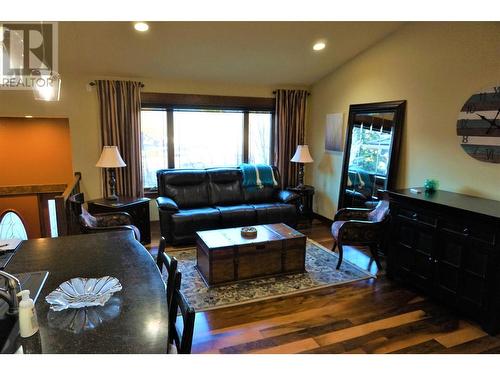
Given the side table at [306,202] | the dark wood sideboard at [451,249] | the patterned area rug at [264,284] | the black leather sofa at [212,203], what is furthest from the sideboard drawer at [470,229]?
the side table at [306,202]

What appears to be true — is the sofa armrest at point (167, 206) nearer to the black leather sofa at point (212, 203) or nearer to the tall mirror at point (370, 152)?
the black leather sofa at point (212, 203)

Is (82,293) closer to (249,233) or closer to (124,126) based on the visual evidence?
(249,233)

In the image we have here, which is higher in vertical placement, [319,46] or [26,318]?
[319,46]

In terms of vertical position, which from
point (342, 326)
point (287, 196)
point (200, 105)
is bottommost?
point (342, 326)

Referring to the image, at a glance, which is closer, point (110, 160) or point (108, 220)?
point (108, 220)

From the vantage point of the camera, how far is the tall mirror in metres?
4.12

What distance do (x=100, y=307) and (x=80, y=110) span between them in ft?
13.3

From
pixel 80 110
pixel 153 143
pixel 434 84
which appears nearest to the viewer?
pixel 434 84

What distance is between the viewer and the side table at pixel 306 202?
5300 millimetres

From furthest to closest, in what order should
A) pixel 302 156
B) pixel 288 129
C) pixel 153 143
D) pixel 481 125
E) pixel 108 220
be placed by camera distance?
pixel 288 129
pixel 302 156
pixel 153 143
pixel 108 220
pixel 481 125

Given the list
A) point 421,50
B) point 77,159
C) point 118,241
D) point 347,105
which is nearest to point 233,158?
point 347,105

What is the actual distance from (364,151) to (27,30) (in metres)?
4.06

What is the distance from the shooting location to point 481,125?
3.10 meters

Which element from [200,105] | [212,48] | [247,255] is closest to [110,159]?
[200,105]
